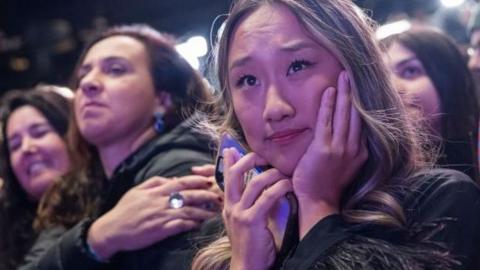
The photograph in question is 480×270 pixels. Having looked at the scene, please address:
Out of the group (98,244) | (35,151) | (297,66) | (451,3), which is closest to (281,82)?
(297,66)

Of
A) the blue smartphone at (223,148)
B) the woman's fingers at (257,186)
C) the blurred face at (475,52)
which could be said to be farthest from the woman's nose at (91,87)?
the blurred face at (475,52)

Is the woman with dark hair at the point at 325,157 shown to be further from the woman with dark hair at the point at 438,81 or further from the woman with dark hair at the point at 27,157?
the woman with dark hair at the point at 27,157

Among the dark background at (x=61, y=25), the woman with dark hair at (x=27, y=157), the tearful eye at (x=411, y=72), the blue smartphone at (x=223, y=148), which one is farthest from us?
the dark background at (x=61, y=25)

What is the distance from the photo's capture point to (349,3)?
4.48 feet

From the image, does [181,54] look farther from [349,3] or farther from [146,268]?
[349,3]

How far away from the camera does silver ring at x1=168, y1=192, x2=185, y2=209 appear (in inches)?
70.2

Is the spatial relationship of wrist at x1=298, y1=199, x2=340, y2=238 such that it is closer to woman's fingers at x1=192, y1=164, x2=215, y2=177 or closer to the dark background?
woman's fingers at x1=192, y1=164, x2=215, y2=177

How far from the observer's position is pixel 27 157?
2.66 m

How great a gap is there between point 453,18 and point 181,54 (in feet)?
6.02

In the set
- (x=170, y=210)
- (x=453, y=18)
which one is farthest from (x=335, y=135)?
(x=453, y=18)

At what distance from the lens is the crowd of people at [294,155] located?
119cm

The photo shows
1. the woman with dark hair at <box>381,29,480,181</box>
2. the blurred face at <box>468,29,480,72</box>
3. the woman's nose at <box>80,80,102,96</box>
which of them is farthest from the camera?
the blurred face at <box>468,29,480,72</box>

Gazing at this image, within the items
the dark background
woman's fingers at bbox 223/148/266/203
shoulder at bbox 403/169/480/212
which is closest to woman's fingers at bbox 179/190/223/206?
woman's fingers at bbox 223/148/266/203

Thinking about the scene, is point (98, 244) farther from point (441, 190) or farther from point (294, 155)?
point (441, 190)
